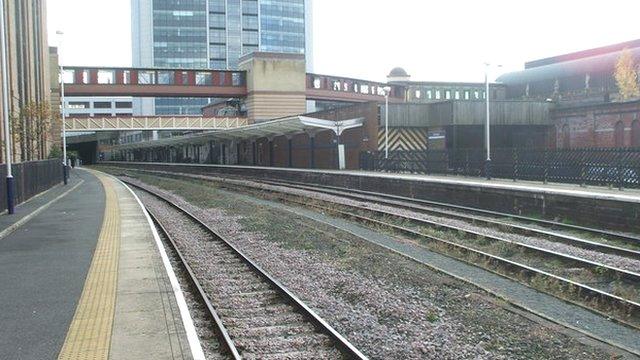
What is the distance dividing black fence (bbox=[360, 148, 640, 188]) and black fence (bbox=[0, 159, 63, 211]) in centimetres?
1894

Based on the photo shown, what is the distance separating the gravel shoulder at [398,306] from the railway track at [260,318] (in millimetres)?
314

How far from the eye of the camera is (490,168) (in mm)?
29672

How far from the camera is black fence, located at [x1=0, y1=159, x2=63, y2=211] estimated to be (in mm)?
19484

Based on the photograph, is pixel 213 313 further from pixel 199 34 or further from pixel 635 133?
pixel 199 34

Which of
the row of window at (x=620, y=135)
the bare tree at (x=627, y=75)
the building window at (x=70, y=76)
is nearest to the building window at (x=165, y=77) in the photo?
the building window at (x=70, y=76)

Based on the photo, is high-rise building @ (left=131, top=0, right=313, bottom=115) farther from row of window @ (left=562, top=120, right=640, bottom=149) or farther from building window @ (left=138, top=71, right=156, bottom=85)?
row of window @ (left=562, top=120, right=640, bottom=149)

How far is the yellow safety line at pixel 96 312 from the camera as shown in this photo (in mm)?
6113

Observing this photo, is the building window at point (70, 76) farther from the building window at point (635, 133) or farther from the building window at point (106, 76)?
the building window at point (635, 133)

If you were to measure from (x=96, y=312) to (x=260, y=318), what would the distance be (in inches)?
80.8

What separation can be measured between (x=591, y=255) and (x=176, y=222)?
39.8 feet

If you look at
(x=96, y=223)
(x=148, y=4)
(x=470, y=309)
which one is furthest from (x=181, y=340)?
(x=148, y=4)

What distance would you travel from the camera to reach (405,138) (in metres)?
42.1

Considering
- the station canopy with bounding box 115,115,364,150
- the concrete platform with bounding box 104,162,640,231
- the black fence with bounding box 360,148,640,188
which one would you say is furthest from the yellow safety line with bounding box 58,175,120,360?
the station canopy with bounding box 115,115,364,150

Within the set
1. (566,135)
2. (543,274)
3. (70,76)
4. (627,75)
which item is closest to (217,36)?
(70,76)
